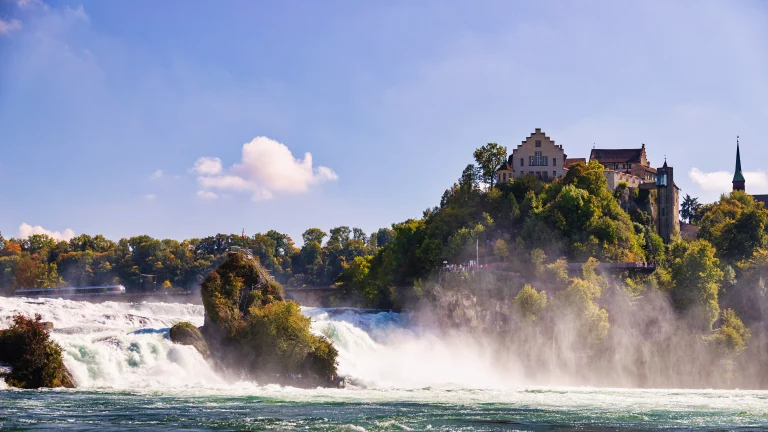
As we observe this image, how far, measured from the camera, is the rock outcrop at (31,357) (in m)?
58.9

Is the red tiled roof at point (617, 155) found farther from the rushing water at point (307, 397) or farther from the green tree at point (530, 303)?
the rushing water at point (307, 397)

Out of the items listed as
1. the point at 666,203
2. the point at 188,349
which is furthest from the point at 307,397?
the point at 666,203

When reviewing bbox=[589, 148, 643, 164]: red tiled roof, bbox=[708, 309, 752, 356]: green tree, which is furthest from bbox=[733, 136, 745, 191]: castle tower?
bbox=[708, 309, 752, 356]: green tree

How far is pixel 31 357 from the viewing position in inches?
2324

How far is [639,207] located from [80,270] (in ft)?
392

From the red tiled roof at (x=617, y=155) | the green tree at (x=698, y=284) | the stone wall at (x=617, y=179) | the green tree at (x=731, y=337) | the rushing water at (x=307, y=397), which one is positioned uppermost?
the red tiled roof at (x=617, y=155)

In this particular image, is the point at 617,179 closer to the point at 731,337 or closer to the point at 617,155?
the point at 617,155

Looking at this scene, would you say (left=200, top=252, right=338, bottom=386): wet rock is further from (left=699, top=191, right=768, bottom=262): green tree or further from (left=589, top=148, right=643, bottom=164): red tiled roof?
(left=589, top=148, right=643, bottom=164): red tiled roof

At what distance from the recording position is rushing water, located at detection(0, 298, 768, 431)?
154 feet

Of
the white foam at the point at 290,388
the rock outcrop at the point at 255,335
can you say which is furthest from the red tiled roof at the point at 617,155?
the rock outcrop at the point at 255,335

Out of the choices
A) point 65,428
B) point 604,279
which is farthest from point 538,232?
point 65,428

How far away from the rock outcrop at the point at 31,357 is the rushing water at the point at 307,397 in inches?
48.5

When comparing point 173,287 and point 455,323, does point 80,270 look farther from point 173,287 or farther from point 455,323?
point 455,323

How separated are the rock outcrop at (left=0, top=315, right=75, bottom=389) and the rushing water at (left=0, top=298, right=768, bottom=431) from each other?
1.23m
